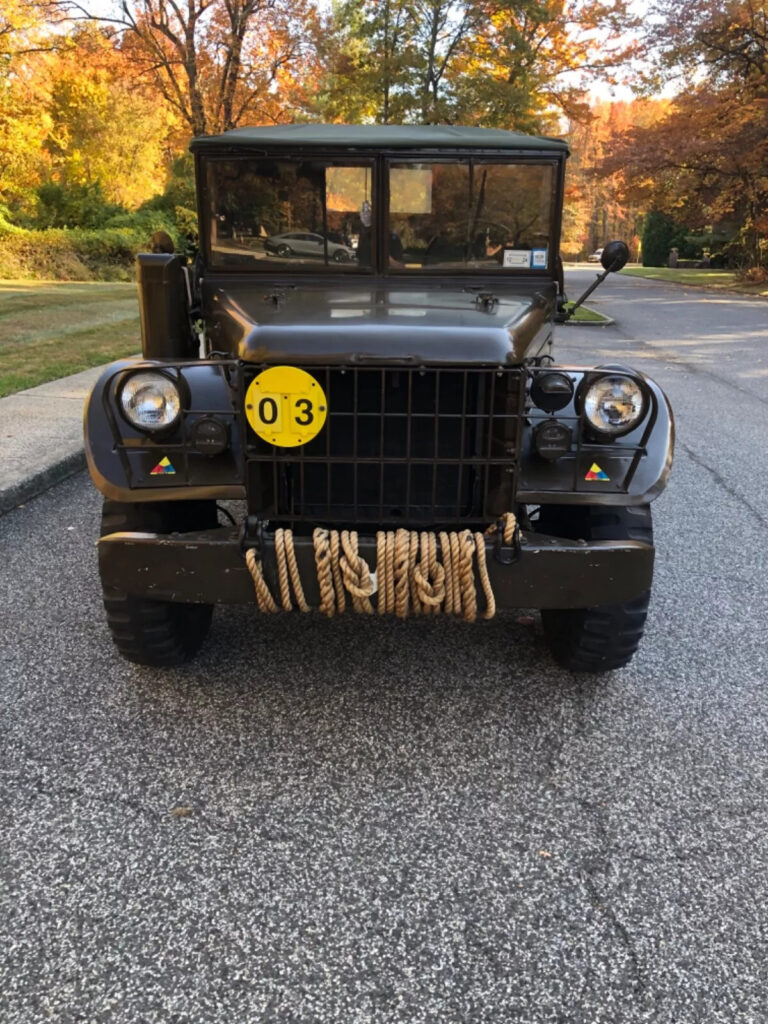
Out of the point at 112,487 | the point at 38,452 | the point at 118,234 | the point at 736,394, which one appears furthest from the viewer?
the point at 118,234

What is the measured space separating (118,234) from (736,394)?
18.8 m

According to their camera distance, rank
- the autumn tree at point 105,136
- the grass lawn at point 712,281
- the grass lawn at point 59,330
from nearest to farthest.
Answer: the grass lawn at point 59,330 → the grass lawn at point 712,281 → the autumn tree at point 105,136

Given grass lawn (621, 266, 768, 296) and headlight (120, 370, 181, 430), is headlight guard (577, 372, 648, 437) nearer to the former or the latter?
headlight (120, 370, 181, 430)

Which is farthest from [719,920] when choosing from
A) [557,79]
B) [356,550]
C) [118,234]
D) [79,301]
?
[118,234]

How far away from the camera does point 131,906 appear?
2.12 m

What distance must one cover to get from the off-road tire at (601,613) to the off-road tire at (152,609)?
134 centimetres

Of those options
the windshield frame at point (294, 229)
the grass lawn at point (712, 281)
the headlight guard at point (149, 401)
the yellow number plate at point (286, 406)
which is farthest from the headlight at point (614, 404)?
the grass lawn at point (712, 281)

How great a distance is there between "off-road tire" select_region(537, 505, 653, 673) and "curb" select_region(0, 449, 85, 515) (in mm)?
3451

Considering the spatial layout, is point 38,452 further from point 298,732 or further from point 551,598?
point 551,598

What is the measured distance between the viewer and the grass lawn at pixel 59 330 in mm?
8961

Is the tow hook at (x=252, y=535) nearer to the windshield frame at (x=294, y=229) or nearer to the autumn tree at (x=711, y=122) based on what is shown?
the windshield frame at (x=294, y=229)

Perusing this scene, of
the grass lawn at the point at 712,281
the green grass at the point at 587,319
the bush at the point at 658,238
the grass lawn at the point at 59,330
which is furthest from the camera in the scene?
the bush at the point at 658,238

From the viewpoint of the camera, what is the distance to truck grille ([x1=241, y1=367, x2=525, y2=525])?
8.84 feet

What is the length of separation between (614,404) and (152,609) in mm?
1767
